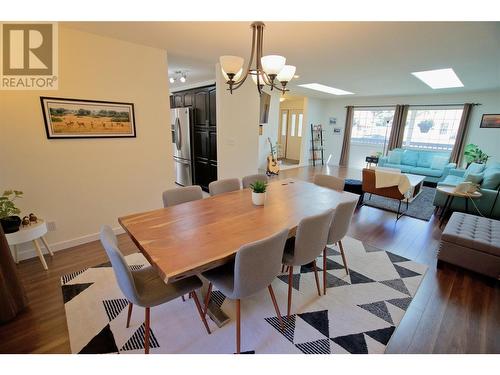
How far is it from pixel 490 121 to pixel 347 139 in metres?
3.65

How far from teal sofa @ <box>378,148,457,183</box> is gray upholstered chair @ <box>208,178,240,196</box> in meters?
5.60

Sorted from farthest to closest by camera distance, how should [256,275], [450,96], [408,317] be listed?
[450,96], [408,317], [256,275]

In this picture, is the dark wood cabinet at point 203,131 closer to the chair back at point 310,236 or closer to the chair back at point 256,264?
the chair back at point 310,236

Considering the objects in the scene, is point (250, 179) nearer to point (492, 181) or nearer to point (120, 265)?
point (120, 265)

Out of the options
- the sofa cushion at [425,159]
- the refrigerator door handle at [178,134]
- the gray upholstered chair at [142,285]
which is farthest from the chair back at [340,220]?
the sofa cushion at [425,159]

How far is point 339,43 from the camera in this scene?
2664 millimetres

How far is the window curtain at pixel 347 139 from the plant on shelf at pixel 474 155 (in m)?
→ 3.29

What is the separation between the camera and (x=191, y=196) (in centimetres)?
239

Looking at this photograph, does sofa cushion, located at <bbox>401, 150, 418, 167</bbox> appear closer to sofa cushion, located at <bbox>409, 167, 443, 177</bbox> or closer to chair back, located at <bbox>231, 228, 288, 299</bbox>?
sofa cushion, located at <bbox>409, 167, 443, 177</bbox>

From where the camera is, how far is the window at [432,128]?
6.59 m

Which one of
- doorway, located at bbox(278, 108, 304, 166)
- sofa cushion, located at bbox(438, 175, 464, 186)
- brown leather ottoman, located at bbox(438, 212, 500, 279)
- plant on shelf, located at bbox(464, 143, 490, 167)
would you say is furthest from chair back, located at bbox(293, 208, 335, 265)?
doorway, located at bbox(278, 108, 304, 166)

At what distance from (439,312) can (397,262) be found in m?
0.74
